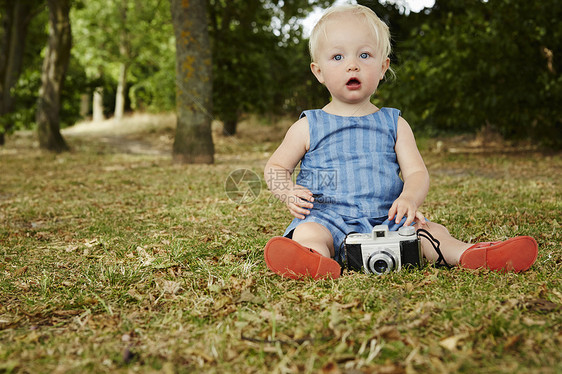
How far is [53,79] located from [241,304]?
10.5 meters

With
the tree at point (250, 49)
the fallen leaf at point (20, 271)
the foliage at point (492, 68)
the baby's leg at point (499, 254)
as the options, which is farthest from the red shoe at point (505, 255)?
the tree at point (250, 49)

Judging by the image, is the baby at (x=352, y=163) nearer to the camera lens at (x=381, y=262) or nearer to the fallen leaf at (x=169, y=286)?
the camera lens at (x=381, y=262)

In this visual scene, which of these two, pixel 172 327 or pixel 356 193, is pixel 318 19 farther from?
pixel 172 327

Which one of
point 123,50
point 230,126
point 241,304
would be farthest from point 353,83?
point 123,50

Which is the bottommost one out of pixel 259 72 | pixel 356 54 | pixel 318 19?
pixel 356 54

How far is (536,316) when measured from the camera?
69.4 inches

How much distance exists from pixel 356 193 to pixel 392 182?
0.20 m

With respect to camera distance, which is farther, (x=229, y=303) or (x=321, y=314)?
(x=229, y=303)

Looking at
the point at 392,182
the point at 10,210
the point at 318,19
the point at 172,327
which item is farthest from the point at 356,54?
the point at 10,210

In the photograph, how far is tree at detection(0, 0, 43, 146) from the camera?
1246 centimetres

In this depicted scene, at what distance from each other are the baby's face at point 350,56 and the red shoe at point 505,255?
3.05 ft

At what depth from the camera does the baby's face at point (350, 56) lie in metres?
2.44

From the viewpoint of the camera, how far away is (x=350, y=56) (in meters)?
2.46

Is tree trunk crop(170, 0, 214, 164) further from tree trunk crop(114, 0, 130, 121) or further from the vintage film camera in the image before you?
tree trunk crop(114, 0, 130, 121)
